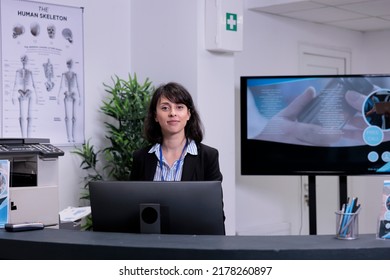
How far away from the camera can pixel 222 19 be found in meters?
4.12

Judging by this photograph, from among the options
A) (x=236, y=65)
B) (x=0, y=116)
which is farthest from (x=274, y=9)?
(x=0, y=116)

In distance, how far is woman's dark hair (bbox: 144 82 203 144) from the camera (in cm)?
287

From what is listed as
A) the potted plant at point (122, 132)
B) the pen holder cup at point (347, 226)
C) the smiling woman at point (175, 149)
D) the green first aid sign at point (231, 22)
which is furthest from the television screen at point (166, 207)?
the green first aid sign at point (231, 22)

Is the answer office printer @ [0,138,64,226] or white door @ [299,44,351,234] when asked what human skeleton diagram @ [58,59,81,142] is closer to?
office printer @ [0,138,64,226]

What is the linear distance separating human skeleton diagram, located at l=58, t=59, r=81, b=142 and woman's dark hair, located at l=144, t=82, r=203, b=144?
1241 mm

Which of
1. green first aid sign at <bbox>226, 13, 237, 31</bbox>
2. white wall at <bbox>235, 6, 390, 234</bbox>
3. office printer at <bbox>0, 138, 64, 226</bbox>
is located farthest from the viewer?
white wall at <bbox>235, 6, 390, 234</bbox>

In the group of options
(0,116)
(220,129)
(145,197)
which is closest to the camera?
(145,197)

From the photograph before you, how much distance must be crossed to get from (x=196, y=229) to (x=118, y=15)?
2749 millimetres

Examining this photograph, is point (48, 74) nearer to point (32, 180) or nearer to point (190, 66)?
point (190, 66)

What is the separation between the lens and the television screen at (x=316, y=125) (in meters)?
4.02

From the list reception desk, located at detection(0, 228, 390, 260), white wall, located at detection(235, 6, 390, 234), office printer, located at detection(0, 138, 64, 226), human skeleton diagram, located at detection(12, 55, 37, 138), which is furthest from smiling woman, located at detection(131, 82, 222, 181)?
white wall, located at detection(235, 6, 390, 234)
